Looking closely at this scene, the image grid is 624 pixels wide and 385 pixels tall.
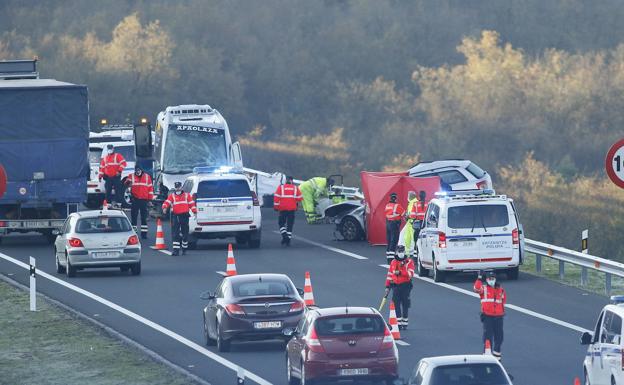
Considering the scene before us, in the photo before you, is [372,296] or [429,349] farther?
[372,296]

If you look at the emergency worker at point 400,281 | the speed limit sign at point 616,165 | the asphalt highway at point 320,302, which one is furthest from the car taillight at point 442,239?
the speed limit sign at point 616,165

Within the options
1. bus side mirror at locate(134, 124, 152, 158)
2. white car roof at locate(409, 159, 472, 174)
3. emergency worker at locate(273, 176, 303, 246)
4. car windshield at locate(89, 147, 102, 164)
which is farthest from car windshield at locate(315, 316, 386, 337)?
car windshield at locate(89, 147, 102, 164)

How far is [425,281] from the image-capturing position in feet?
114

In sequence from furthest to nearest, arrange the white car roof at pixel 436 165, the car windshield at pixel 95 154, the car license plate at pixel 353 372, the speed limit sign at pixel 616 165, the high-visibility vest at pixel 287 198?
the car windshield at pixel 95 154
the white car roof at pixel 436 165
the high-visibility vest at pixel 287 198
the car license plate at pixel 353 372
the speed limit sign at pixel 616 165

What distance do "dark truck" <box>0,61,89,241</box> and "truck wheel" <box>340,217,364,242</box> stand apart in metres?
6.22

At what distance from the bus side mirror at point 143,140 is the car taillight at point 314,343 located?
21.7 metres

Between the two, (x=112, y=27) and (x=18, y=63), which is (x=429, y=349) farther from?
(x=112, y=27)

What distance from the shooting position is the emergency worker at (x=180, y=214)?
38.4 meters

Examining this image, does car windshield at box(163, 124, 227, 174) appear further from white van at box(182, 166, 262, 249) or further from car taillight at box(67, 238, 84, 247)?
car taillight at box(67, 238, 84, 247)

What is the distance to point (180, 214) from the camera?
38406 millimetres

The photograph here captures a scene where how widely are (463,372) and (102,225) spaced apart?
1761 cm

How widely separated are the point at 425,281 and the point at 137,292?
5.90m

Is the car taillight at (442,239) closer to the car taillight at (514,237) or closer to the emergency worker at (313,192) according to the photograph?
the car taillight at (514,237)

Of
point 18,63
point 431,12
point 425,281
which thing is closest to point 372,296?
point 425,281
